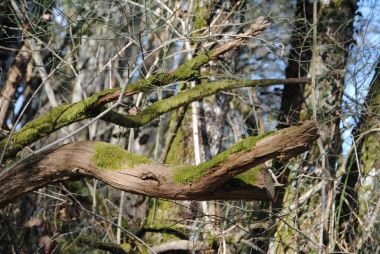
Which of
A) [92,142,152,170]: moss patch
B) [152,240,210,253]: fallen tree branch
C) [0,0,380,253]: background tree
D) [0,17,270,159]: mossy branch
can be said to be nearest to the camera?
[92,142,152,170]: moss patch

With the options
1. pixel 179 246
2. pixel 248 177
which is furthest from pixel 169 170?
pixel 179 246

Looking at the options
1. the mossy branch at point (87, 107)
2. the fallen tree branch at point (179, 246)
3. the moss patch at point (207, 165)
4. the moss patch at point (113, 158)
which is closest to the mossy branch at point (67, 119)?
the mossy branch at point (87, 107)

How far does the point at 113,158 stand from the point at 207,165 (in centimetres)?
69

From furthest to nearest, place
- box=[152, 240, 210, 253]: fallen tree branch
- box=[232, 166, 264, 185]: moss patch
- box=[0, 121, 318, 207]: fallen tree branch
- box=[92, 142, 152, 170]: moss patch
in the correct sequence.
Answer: box=[152, 240, 210, 253]: fallen tree branch, box=[92, 142, 152, 170]: moss patch, box=[232, 166, 264, 185]: moss patch, box=[0, 121, 318, 207]: fallen tree branch

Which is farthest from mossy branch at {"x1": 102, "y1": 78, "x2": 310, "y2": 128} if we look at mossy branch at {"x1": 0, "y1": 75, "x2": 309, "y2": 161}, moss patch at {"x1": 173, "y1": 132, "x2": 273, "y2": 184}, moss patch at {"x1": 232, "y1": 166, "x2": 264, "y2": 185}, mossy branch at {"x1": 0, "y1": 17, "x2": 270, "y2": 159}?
moss patch at {"x1": 232, "y1": 166, "x2": 264, "y2": 185}

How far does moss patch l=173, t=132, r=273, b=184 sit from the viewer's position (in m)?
3.27

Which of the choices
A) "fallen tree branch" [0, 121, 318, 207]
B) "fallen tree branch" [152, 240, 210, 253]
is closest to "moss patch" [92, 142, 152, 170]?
"fallen tree branch" [0, 121, 318, 207]

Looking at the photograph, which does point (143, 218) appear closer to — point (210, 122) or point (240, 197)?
point (210, 122)

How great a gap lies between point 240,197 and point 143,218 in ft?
9.24

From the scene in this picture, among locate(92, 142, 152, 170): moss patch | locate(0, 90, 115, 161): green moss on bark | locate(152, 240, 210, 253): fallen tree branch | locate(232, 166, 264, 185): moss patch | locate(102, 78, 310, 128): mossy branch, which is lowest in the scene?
locate(152, 240, 210, 253): fallen tree branch

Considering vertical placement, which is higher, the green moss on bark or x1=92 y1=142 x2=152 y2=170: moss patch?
the green moss on bark

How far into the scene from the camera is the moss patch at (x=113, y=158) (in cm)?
376

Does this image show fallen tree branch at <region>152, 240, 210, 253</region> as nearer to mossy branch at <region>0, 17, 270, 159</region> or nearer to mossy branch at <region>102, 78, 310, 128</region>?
mossy branch at <region>102, 78, 310, 128</region>

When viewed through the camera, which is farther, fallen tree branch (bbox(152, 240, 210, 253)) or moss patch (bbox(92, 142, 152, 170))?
fallen tree branch (bbox(152, 240, 210, 253))
